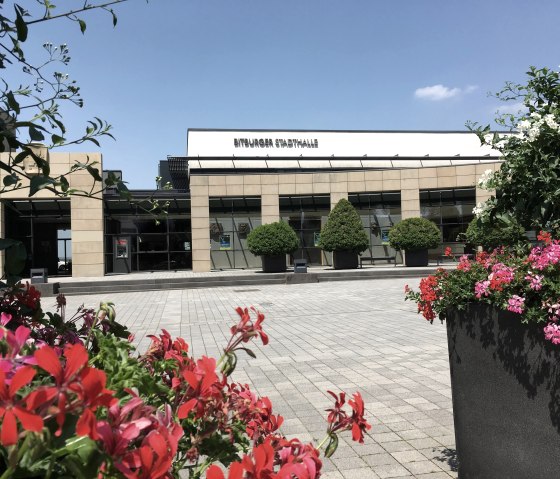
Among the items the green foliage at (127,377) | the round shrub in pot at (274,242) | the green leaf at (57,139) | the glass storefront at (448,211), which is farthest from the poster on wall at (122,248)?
the green foliage at (127,377)

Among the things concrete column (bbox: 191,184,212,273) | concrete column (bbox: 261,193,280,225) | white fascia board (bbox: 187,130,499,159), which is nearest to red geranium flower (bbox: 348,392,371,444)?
concrete column (bbox: 191,184,212,273)

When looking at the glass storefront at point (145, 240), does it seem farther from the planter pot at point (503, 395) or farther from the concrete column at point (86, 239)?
the planter pot at point (503, 395)

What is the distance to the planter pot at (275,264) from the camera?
969 inches

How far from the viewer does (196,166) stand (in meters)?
39.7

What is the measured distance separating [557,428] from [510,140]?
1.79 m

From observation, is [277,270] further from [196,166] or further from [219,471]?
[219,471]

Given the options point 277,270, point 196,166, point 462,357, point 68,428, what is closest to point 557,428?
point 462,357

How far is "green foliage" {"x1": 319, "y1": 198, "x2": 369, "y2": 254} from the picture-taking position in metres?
24.5

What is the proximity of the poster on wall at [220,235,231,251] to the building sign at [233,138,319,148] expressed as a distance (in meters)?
15.1

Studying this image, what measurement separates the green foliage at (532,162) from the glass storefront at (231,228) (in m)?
26.4

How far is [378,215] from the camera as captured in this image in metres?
30.6

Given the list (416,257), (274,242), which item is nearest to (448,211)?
(416,257)

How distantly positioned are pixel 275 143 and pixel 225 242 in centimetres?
1635

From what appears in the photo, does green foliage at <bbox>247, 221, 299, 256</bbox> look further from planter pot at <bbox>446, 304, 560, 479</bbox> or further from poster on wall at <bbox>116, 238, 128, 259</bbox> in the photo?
planter pot at <bbox>446, 304, 560, 479</bbox>
